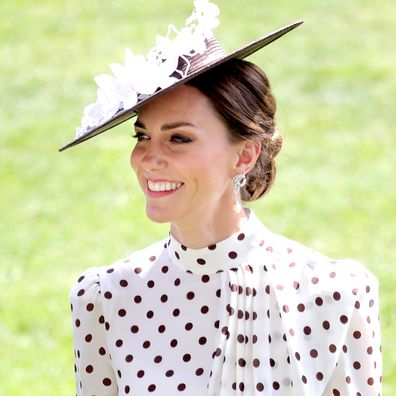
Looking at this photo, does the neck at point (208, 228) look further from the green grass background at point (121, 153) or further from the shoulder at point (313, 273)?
the green grass background at point (121, 153)

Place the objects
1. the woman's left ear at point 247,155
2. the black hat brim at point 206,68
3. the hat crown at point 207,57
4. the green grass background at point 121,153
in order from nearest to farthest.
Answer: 1. the black hat brim at point 206,68
2. the hat crown at point 207,57
3. the woman's left ear at point 247,155
4. the green grass background at point 121,153

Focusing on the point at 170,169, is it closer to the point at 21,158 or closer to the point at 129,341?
the point at 129,341

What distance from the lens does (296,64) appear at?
35.7ft

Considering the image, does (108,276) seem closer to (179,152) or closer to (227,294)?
(227,294)

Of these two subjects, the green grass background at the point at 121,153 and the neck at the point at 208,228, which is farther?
the green grass background at the point at 121,153

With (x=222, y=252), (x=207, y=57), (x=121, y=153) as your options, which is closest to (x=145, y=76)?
(x=207, y=57)

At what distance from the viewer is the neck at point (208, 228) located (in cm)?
380

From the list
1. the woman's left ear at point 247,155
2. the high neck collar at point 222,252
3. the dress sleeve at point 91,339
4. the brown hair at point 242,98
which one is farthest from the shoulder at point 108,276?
the brown hair at point 242,98

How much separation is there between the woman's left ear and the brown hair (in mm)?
23

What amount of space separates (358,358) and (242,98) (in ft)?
2.83

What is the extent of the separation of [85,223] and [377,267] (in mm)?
2041

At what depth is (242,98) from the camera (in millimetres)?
3689

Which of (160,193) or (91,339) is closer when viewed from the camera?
(160,193)

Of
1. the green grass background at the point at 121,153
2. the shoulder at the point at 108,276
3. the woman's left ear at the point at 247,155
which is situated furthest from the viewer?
the green grass background at the point at 121,153
